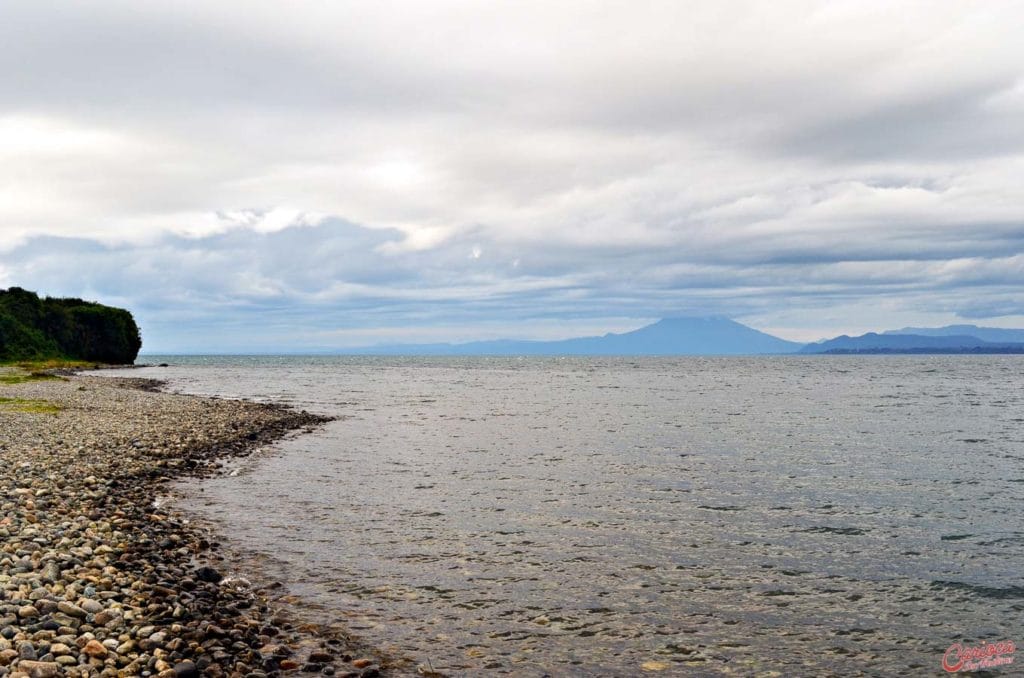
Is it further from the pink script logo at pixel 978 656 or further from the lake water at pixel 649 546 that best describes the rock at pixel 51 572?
the pink script logo at pixel 978 656

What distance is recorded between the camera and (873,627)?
48.1 feet

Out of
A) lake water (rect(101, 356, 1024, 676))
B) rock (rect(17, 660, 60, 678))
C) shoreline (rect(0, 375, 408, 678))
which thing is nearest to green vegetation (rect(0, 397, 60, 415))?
lake water (rect(101, 356, 1024, 676))

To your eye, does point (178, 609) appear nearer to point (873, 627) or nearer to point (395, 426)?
point (873, 627)

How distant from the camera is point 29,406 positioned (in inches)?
1996

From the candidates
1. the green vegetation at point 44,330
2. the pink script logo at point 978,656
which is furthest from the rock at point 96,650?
the green vegetation at point 44,330

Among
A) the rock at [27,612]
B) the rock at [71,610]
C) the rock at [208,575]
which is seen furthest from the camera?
the rock at [208,575]

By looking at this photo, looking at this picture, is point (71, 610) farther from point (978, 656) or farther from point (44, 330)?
point (44, 330)

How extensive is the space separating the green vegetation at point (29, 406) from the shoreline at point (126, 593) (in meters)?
19.7

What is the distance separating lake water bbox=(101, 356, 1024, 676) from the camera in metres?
14.0

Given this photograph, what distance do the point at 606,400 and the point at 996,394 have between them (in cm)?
5186

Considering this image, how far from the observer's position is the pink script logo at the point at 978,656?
512 inches

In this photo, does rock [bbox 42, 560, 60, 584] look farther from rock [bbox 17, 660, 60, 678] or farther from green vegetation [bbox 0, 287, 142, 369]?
green vegetation [bbox 0, 287, 142, 369]

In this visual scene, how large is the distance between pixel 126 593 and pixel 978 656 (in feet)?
53.4

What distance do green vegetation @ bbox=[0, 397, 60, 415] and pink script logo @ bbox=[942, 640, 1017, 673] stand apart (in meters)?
50.2
